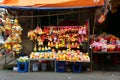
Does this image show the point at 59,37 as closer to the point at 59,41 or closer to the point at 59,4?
the point at 59,41

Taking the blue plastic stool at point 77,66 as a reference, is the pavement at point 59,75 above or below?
below

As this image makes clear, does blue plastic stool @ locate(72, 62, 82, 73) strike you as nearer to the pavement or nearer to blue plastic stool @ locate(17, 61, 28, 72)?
the pavement

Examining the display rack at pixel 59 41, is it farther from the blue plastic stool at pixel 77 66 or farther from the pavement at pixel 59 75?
the pavement at pixel 59 75

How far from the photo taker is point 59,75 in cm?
1217

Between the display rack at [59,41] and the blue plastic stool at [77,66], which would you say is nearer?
the blue plastic stool at [77,66]

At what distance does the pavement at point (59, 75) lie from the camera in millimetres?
11664

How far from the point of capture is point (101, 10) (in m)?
12.9

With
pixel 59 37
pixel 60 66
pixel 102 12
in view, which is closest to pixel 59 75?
pixel 60 66

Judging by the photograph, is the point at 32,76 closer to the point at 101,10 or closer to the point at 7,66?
the point at 7,66

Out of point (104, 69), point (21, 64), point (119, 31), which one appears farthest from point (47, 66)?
point (119, 31)

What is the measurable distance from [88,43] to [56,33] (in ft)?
4.20

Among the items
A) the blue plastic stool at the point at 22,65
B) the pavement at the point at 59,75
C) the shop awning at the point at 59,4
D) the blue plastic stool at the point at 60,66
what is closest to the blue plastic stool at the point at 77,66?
the pavement at the point at 59,75

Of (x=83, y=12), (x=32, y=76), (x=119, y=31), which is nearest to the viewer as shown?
(x=32, y=76)

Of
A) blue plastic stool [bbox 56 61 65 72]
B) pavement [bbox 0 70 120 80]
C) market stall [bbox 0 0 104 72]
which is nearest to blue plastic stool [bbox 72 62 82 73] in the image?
market stall [bbox 0 0 104 72]
